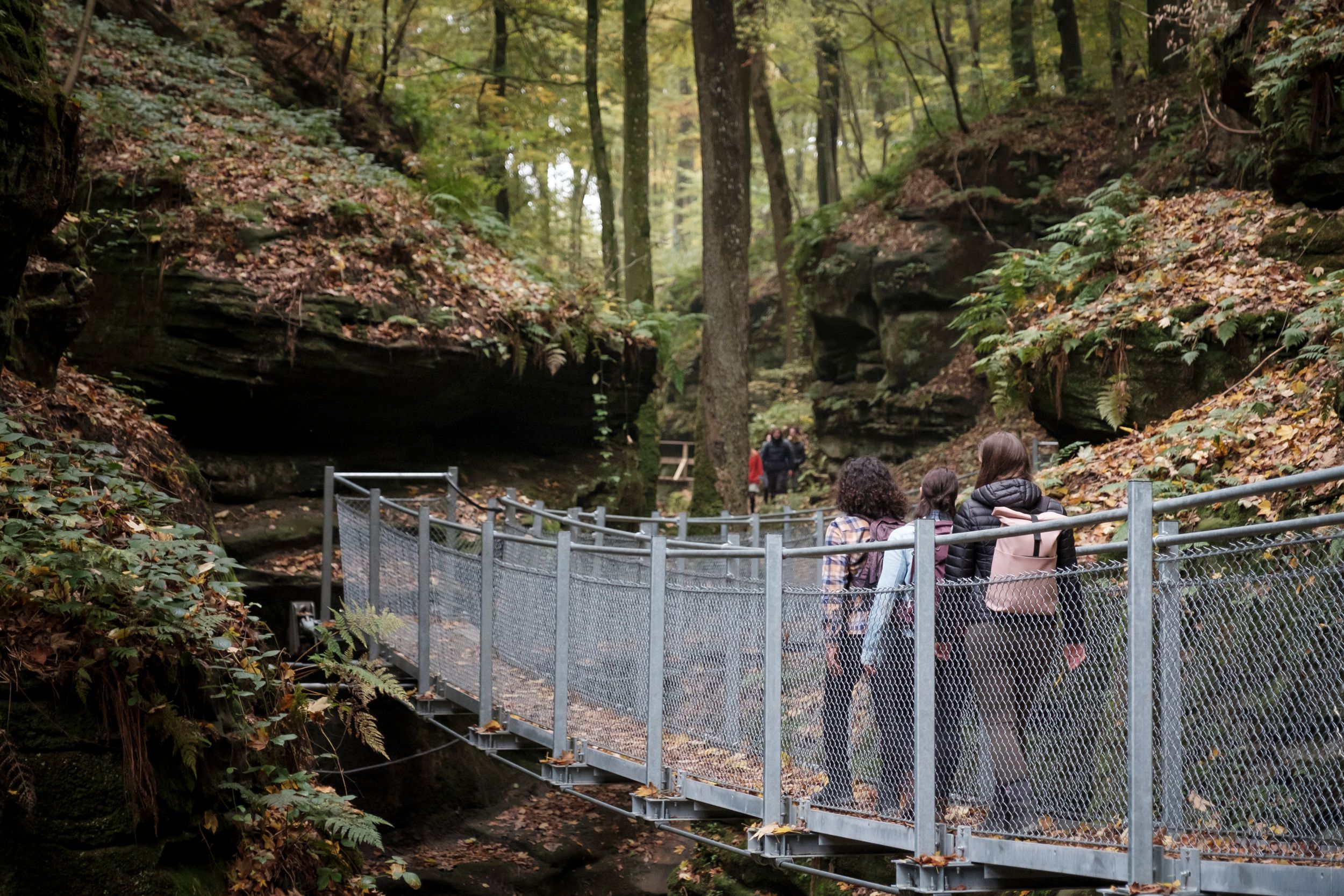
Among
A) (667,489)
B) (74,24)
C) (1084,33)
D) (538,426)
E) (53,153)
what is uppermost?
(1084,33)

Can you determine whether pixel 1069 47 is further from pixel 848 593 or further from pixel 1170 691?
pixel 1170 691

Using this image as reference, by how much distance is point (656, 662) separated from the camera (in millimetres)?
5473

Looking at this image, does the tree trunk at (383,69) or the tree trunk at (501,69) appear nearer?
the tree trunk at (383,69)

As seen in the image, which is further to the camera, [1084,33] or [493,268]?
[1084,33]

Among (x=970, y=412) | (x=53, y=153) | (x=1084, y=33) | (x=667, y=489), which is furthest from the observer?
(x=667, y=489)

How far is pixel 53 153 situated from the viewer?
19.7ft

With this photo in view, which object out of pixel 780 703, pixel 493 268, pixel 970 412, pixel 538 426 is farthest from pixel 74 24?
pixel 970 412

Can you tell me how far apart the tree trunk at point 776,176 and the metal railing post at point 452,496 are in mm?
13354

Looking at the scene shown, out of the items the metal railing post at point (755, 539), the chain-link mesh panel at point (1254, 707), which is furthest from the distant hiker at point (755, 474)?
the chain-link mesh panel at point (1254, 707)

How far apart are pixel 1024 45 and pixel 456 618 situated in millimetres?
18455

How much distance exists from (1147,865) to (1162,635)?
0.75 m

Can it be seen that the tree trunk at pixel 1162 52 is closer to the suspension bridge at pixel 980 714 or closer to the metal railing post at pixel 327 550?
the suspension bridge at pixel 980 714

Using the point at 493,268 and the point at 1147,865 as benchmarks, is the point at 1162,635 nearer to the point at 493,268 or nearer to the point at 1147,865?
the point at 1147,865

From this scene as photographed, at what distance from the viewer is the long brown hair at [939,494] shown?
4680 millimetres
